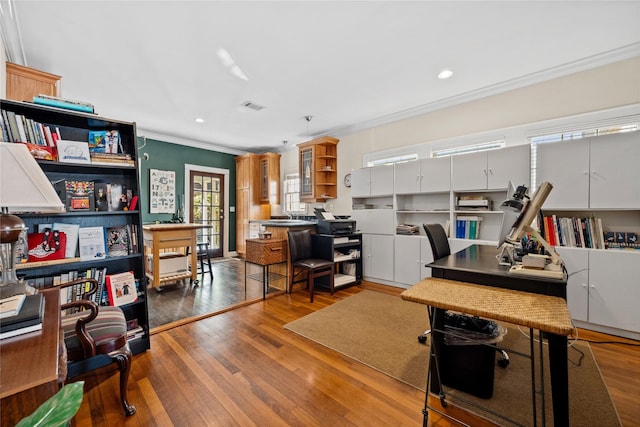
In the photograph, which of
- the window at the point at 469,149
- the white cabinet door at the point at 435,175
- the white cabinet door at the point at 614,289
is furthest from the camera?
the white cabinet door at the point at 435,175

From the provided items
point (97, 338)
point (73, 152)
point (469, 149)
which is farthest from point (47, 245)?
point (469, 149)

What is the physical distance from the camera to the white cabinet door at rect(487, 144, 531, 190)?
116 inches

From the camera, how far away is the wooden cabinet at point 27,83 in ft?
7.30

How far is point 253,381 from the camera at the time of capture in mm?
1835

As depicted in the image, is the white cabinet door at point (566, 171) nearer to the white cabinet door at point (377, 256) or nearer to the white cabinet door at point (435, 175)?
the white cabinet door at point (435, 175)

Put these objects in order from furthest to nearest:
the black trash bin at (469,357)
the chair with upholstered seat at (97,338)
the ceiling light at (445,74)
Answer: the ceiling light at (445,74), the black trash bin at (469,357), the chair with upholstered seat at (97,338)

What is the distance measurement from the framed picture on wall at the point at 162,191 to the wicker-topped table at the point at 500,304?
5.44 meters

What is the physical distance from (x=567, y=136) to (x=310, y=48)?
2.91 meters

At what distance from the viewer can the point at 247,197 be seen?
6.37 meters

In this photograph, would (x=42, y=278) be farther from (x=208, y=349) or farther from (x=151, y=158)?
(x=151, y=158)

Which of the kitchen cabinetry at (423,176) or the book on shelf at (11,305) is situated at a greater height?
the kitchen cabinetry at (423,176)

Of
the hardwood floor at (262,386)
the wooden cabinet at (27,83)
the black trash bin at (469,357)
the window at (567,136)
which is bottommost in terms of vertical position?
the hardwood floor at (262,386)

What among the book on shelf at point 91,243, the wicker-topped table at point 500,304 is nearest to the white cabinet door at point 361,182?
the wicker-topped table at point 500,304

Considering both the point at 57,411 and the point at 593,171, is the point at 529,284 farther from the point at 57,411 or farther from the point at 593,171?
the point at 593,171
